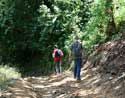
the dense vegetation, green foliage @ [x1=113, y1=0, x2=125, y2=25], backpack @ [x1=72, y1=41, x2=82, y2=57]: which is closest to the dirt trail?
backpack @ [x1=72, y1=41, x2=82, y2=57]

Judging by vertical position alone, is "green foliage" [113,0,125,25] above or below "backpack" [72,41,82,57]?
above

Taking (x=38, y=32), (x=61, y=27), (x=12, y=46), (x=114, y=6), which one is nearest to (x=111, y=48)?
(x=114, y=6)

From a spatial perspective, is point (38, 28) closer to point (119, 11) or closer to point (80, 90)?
point (119, 11)

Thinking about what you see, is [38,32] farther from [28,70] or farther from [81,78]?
[81,78]

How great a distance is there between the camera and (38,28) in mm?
30172

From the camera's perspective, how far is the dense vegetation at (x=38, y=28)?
1086 inches

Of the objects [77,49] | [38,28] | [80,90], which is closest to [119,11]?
[77,49]

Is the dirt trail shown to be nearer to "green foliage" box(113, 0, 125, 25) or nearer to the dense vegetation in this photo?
"green foliage" box(113, 0, 125, 25)

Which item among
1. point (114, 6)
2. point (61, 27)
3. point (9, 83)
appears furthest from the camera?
point (61, 27)

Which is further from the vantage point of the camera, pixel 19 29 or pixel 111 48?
pixel 19 29

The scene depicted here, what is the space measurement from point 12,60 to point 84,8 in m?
8.82

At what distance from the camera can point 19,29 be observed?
31.4 m

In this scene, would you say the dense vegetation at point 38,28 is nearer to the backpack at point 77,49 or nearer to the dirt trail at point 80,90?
the backpack at point 77,49

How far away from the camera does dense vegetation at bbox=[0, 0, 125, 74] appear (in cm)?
2759
